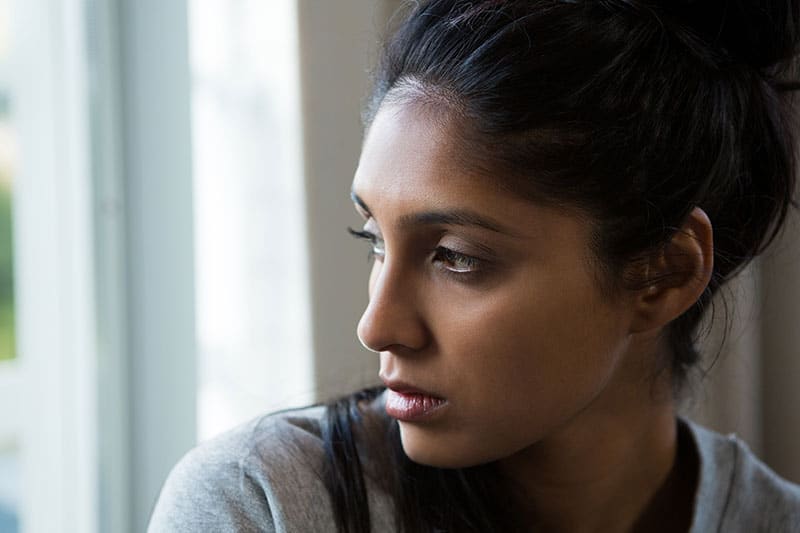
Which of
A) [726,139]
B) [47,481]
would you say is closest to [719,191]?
[726,139]

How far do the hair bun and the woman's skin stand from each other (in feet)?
0.61

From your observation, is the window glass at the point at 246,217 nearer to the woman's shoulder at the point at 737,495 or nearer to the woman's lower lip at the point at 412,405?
the woman's lower lip at the point at 412,405

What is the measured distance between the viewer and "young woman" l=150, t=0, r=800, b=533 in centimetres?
88

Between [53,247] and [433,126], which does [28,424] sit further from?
[433,126]

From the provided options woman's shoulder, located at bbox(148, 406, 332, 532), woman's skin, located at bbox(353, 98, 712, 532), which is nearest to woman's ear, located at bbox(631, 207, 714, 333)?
woman's skin, located at bbox(353, 98, 712, 532)

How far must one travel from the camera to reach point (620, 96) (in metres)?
0.91

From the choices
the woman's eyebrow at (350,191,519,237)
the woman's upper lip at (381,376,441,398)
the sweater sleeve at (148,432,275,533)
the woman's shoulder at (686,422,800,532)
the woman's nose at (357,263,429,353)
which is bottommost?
the woman's shoulder at (686,422,800,532)

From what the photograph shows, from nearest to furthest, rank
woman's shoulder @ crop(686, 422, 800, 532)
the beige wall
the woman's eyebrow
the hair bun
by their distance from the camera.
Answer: the woman's eyebrow < the hair bun < woman's shoulder @ crop(686, 422, 800, 532) < the beige wall

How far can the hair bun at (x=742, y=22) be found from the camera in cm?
98

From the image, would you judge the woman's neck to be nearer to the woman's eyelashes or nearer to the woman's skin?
the woman's skin

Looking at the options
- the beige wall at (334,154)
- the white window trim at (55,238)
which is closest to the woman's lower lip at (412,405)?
the beige wall at (334,154)

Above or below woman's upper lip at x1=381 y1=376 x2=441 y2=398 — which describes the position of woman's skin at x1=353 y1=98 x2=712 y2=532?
above

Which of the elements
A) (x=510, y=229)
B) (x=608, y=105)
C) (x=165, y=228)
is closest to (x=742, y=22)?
(x=608, y=105)

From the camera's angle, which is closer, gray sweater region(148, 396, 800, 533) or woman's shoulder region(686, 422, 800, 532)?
gray sweater region(148, 396, 800, 533)
